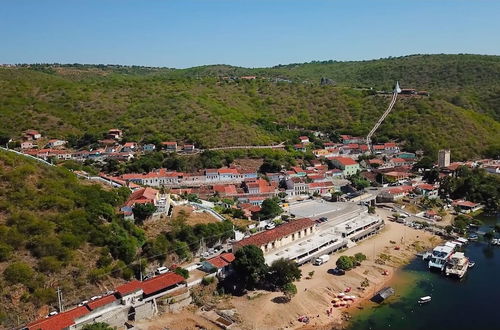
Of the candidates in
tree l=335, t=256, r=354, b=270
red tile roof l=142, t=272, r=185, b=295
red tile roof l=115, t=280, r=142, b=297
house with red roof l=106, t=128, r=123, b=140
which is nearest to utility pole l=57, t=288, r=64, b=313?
red tile roof l=115, t=280, r=142, b=297

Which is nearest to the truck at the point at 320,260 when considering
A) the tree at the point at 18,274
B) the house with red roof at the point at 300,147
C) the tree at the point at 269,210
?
the tree at the point at 269,210

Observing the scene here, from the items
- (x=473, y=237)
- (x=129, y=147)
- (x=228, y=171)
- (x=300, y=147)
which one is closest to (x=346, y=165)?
(x=300, y=147)

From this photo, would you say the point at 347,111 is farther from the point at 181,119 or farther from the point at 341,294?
the point at 341,294

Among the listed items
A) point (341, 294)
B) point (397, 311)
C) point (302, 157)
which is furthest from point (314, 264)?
point (302, 157)

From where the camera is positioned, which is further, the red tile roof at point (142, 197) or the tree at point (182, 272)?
the red tile roof at point (142, 197)

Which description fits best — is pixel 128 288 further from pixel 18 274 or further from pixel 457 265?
pixel 457 265

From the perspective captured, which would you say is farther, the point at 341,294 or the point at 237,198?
the point at 237,198

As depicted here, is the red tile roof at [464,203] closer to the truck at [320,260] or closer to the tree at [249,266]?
the truck at [320,260]
